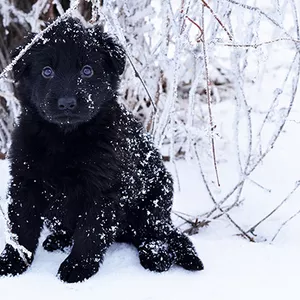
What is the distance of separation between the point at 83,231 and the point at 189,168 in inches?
61.6

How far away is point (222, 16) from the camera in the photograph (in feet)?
10.1

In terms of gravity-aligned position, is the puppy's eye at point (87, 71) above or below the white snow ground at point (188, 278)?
above

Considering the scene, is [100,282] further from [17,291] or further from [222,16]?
[222,16]

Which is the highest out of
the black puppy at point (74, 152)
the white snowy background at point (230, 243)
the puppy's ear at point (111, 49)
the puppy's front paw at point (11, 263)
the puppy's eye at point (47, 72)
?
the puppy's ear at point (111, 49)

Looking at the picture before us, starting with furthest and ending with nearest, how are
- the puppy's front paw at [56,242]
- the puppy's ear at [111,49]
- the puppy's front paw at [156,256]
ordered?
the puppy's front paw at [56,242] < the puppy's front paw at [156,256] < the puppy's ear at [111,49]

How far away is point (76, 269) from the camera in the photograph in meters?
2.57

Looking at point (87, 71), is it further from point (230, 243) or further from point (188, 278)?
point (230, 243)

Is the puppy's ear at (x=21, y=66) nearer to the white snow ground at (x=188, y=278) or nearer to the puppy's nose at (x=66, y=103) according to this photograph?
the puppy's nose at (x=66, y=103)

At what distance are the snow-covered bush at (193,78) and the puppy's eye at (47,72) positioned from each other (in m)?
0.45

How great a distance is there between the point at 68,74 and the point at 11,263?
2.72ft

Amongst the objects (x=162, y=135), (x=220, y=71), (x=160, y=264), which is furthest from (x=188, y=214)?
(x=220, y=71)

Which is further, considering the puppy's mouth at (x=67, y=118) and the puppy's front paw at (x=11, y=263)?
the puppy's front paw at (x=11, y=263)

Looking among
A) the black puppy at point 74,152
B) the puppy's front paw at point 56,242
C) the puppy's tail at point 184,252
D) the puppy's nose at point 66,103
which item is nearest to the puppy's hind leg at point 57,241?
the puppy's front paw at point 56,242

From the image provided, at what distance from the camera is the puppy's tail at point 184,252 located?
2.72 meters
